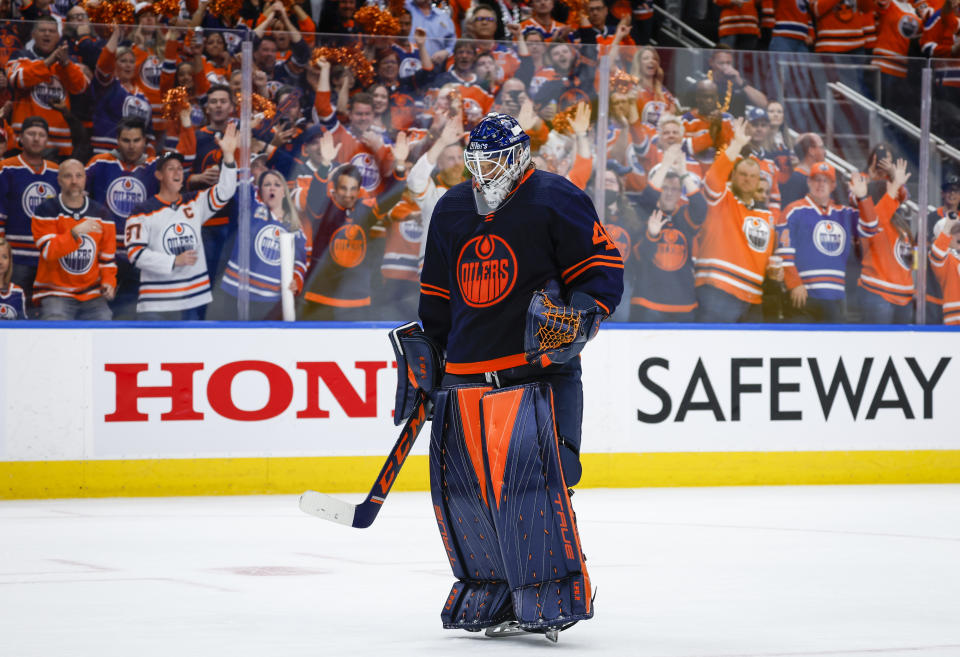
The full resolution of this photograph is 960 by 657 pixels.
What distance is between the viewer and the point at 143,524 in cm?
606

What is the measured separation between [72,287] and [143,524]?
5.13 feet

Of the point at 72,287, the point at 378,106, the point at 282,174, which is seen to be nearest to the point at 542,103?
the point at 378,106

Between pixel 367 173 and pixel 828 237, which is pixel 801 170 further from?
pixel 367 173

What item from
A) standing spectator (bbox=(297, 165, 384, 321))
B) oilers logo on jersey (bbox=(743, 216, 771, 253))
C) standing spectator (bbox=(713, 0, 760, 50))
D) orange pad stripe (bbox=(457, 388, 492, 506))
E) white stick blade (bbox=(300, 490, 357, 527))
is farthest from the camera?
standing spectator (bbox=(713, 0, 760, 50))

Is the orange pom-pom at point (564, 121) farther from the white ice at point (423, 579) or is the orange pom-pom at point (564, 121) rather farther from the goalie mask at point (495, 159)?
the goalie mask at point (495, 159)

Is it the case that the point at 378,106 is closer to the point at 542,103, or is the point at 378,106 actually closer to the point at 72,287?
the point at 542,103

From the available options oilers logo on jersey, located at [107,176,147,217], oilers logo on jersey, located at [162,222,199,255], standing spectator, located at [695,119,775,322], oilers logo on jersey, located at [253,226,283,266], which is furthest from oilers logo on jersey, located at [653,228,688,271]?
oilers logo on jersey, located at [107,176,147,217]

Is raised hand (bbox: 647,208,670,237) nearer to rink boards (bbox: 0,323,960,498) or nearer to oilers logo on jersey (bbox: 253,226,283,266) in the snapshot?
rink boards (bbox: 0,323,960,498)

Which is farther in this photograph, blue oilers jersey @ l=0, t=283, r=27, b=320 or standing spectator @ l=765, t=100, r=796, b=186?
standing spectator @ l=765, t=100, r=796, b=186

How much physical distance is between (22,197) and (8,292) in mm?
465

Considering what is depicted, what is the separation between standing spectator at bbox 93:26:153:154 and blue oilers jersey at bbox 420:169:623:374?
3.87m

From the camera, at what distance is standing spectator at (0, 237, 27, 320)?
274 inches

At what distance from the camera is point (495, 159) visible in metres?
3.62

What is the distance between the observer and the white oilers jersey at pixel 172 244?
7137mm
